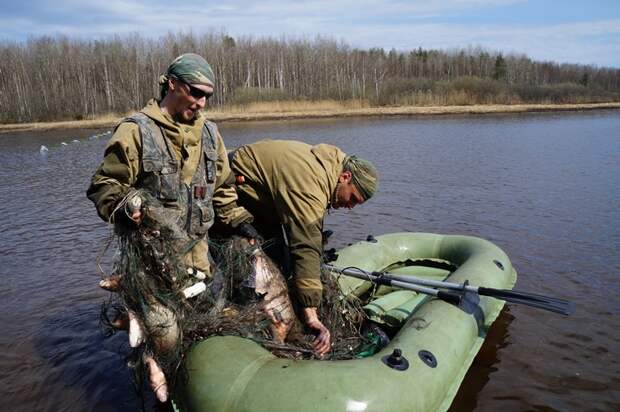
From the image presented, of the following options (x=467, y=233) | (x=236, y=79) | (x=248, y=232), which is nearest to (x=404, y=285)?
(x=248, y=232)

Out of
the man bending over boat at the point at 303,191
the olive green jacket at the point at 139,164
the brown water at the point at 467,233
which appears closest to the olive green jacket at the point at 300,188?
the man bending over boat at the point at 303,191

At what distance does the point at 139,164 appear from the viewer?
319 centimetres

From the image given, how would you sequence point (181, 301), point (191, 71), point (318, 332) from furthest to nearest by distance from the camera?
point (318, 332)
point (181, 301)
point (191, 71)

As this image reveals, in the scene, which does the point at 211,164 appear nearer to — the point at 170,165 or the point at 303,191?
the point at 170,165

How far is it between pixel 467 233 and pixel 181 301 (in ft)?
22.5

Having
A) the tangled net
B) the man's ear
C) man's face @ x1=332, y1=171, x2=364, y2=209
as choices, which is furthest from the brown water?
the man's ear

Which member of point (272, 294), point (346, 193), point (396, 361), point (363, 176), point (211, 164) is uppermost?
point (211, 164)

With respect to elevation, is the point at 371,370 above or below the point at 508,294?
below

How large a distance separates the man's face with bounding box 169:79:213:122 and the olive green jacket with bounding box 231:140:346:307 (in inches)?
26.3

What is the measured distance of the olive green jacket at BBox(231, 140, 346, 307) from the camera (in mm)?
3551

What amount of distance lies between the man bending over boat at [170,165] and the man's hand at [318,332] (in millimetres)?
790

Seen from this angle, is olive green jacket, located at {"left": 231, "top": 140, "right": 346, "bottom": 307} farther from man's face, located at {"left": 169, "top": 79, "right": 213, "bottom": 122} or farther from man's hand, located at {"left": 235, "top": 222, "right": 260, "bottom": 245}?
man's face, located at {"left": 169, "top": 79, "right": 213, "bottom": 122}

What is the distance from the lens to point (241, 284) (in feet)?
13.3

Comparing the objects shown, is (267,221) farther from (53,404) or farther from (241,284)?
(53,404)
